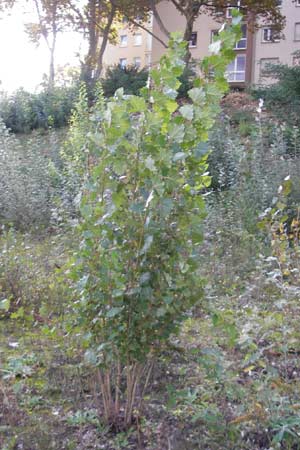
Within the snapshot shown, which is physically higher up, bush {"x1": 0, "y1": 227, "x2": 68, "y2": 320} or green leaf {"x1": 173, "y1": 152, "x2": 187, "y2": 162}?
green leaf {"x1": 173, "y1": 152, "x2": 187, "y2": 162}

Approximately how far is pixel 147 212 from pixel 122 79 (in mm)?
15578

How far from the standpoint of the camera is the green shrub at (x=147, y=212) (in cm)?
242

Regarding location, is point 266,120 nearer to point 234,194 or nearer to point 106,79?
point 234,194

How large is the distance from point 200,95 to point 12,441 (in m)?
1.72

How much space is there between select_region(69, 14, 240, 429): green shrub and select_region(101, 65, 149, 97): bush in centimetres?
1480

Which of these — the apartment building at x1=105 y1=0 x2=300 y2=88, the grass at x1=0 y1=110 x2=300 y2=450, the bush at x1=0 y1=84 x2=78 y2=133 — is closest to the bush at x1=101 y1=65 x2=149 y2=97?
the bush at x1=0 y1=84 x2=78 y2=133

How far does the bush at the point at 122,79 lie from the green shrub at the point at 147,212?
582 inches

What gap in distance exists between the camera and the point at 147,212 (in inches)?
96.7

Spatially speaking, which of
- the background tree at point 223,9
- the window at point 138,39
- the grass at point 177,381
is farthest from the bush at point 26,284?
the window at point 138,39

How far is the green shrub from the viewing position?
2.42 meters

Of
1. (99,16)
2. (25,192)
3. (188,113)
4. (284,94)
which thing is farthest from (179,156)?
(99,16)

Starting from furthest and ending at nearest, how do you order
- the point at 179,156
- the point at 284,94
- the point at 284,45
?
the point at 284,45 < the point at 284,94 < the point at 179,156

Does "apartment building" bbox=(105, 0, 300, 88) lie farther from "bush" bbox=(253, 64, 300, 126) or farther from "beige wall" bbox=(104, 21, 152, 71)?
"bush" bbox=(253, 64, 300, 126)

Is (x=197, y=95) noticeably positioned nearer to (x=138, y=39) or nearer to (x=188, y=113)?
(x=188, y=113)
